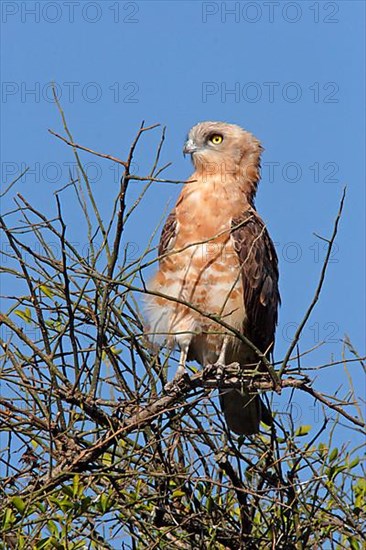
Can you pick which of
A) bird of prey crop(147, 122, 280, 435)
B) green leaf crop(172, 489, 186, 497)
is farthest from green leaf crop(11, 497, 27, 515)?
bird of prey crop(147, 122, 280, 435)

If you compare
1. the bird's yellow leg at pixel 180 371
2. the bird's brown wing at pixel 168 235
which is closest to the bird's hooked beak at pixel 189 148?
the bird's brown wing at pixel 168 235

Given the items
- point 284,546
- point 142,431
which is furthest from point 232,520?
point 142,431

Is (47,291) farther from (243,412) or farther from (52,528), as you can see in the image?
(243,412)

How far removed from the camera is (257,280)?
18.6ft

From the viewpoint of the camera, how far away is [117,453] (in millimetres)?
4375

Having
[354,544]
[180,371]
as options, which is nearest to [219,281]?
[180,371]

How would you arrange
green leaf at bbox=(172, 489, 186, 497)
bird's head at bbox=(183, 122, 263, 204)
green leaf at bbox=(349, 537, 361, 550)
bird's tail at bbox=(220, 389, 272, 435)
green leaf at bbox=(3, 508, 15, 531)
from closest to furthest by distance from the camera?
green leaf at bbox=(3, 508, 15, 531) < green leaf at bbox=(349, 537, 361, 550) < green leaf at bbox=(172, 489, 186, 497) < bird's tail at bbox=(220, 389, 272, 435) < bird's head at bbox=(183, 122, 263, 204)

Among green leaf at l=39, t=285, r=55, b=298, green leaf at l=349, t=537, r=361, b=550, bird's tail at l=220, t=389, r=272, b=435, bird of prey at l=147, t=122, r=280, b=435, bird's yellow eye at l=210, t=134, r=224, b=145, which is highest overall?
bird's yellow eye at l=210, t=134, r=224, b=145

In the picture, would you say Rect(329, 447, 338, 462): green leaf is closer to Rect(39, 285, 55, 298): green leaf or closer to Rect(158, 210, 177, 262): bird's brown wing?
Rect(39, 285, 55, 298): green leaf

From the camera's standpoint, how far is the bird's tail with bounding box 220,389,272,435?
208 inches

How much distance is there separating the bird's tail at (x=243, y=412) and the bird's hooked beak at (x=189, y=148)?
1.41 meters

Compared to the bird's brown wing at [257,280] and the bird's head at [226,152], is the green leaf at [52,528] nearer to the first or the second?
the bird's brown wing at [257,280]

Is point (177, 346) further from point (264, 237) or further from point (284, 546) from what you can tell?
point (284, 546)

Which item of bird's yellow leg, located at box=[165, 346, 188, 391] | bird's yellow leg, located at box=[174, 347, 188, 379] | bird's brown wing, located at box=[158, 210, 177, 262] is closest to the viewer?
bird's yellow leg, located at box=[165, 346, 188, 391]
